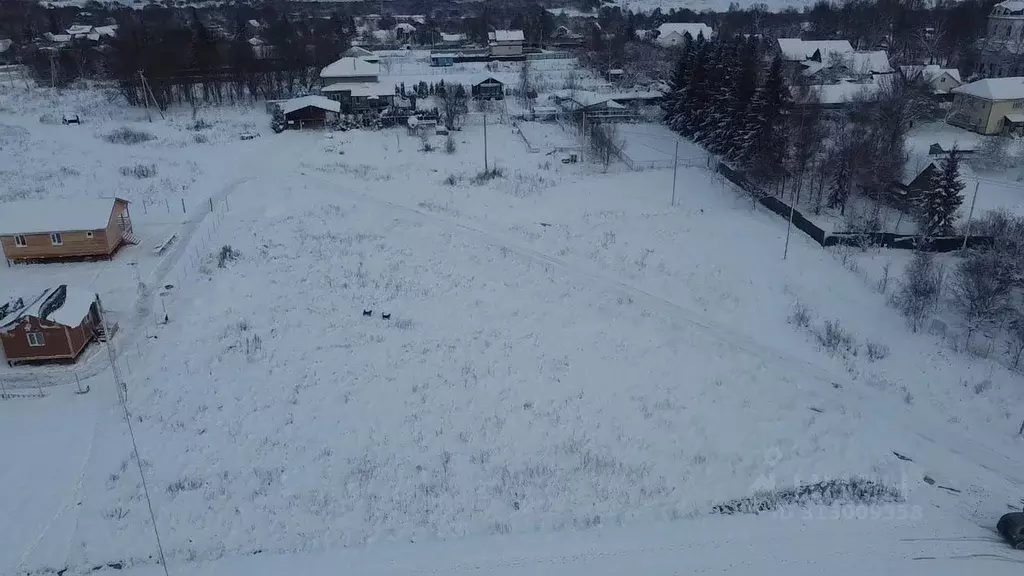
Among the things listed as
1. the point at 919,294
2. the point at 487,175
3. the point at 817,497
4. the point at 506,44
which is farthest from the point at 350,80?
the point at 817,497

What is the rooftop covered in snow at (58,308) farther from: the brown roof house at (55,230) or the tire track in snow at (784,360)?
the tire track in snow at (784,360)

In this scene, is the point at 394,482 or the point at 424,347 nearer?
the point at 394,482

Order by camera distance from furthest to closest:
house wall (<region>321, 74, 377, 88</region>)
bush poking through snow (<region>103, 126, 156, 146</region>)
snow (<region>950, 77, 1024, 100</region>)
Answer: house wall (<region>321, 74, 377, 88</region>)
bush poking through snow (<region>103, 126, 156, 146</region>)
snow (<region>950, 77, 1024, 100</region>)

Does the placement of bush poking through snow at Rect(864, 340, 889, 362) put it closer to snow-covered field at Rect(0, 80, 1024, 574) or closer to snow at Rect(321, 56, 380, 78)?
snow-covered field at Rect(0, 80, 1024, 574)

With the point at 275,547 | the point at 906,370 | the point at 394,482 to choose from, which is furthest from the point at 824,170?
the point at 275,547

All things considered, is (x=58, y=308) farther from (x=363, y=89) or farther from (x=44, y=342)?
(x=363, y=89)

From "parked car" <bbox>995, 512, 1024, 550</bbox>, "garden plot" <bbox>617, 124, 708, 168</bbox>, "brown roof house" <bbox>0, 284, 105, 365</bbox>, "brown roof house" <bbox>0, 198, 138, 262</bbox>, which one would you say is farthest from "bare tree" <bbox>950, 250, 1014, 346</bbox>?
"brown roof house" <bbox>0, 198, 138, 262</bbox>

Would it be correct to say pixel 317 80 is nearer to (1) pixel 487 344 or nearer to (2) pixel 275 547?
(1) pixel 487 344
